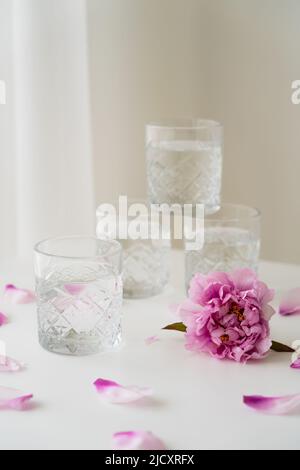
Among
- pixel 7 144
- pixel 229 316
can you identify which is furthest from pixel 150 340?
pixel 7 144

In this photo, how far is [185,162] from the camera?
135cm

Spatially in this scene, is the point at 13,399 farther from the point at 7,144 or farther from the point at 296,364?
the point at 7,144

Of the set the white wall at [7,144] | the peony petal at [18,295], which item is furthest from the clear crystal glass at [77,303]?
the white wall at [7,144]

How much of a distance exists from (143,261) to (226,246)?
0.56 ft

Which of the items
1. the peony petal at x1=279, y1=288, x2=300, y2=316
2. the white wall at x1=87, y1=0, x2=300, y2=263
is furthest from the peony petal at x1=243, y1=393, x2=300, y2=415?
the white wall at x1=87, y1=0, x2=300, y2=263

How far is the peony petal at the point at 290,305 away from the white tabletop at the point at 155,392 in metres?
0.01

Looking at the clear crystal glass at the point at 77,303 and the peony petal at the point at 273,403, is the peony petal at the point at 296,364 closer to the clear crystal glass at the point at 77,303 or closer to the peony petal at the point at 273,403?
the peony petal at the point at 273,403

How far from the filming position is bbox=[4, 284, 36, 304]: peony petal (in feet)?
4.43

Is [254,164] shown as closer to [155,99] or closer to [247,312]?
→ [155,99]

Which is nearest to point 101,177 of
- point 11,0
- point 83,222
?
point 83,222

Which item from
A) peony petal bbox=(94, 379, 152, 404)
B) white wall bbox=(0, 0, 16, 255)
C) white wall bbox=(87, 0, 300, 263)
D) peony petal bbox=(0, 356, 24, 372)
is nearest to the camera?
peony petal bbox=(94, 379, 152, 404)

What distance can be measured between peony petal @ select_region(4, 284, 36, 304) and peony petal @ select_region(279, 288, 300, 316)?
1.48 ft

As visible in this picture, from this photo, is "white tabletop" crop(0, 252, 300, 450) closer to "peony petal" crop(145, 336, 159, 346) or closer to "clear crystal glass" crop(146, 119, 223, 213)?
"peony petal" crop(145, 336, 159, 346)

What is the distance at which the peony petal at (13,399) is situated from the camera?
37.0 inches
